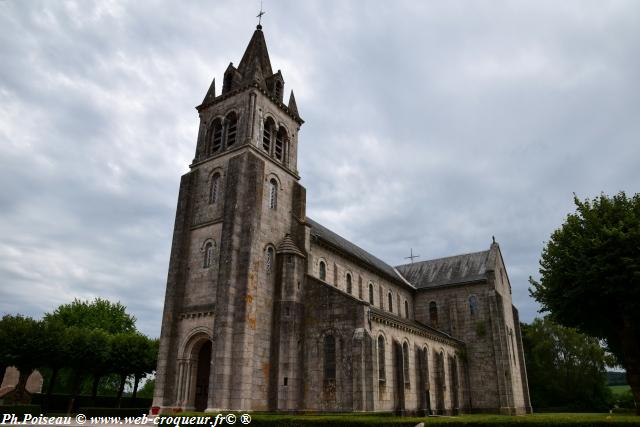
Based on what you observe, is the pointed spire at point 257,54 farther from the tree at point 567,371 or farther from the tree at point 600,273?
the tree at point 567,371

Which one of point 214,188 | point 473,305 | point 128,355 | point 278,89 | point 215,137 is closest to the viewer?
point 214,188

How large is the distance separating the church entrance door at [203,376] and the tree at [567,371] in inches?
1679

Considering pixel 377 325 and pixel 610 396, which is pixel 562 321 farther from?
pixel 610 396

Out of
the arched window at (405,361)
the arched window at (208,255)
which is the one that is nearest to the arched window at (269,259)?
the arched window at (208,255)

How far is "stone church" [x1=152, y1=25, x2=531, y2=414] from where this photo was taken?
24359mm

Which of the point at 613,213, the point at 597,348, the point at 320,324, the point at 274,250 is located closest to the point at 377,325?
the point at 320,324

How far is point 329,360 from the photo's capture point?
25500 millimetres

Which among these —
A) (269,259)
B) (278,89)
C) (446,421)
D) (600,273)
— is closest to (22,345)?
(269,259)

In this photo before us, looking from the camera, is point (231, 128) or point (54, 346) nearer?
point (231, 128)

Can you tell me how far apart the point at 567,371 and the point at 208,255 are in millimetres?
Result: 46676

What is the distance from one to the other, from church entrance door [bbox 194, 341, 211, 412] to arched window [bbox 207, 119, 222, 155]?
13199mm

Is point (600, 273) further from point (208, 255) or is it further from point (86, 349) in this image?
point (86, 349)

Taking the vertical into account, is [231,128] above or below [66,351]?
above

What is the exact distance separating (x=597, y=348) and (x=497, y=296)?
20.9 metres
